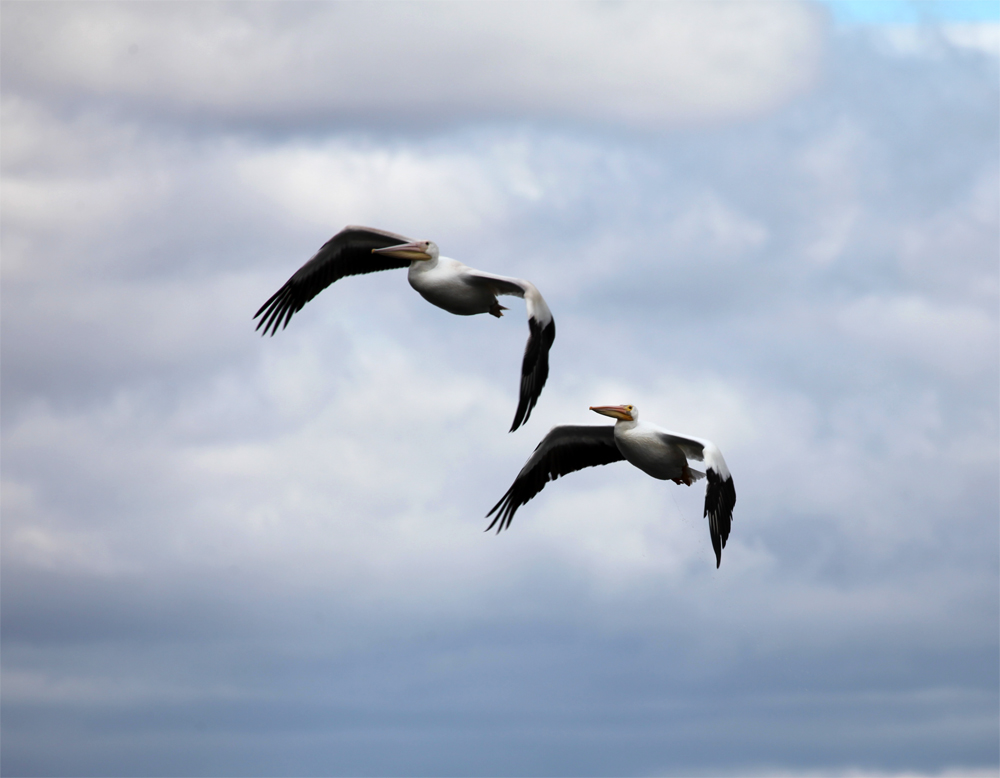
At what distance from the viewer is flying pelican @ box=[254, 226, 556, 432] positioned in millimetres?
25531

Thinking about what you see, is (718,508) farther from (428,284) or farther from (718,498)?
(428,284)

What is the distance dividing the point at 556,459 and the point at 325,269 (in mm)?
6186

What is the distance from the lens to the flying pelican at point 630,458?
25.5 meters

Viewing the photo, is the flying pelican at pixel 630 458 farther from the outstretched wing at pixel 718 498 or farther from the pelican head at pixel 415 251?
Result: the pelican head at pixel 415 251

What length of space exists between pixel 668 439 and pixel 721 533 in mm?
2896

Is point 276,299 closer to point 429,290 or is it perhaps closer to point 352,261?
point 352,261

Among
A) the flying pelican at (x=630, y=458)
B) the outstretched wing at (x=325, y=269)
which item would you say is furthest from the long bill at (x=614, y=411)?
the outstretched wing at (x=325, y=269)

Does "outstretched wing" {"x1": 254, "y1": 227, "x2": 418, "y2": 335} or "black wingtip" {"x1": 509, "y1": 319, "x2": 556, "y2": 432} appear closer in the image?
"black wingtip" {"x1": 509, "y1": 319, "x2": 556, "y2": 432}

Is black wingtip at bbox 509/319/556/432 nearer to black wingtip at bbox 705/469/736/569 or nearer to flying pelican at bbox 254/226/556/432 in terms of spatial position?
flying pelican at bbox 254/226/556/432

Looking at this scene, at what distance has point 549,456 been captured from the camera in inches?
1221

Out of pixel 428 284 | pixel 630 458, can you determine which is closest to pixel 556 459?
pixel 630 458

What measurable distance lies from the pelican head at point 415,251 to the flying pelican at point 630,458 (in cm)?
429

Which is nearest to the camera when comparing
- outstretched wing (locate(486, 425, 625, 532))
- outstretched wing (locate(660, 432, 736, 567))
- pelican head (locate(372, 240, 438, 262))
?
outstretched wing (locate(660, 432, 736, 567))

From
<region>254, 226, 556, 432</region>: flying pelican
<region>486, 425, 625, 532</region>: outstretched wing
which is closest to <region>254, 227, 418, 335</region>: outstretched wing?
<region>254, 226, 556, 432</region>: flying pelican
